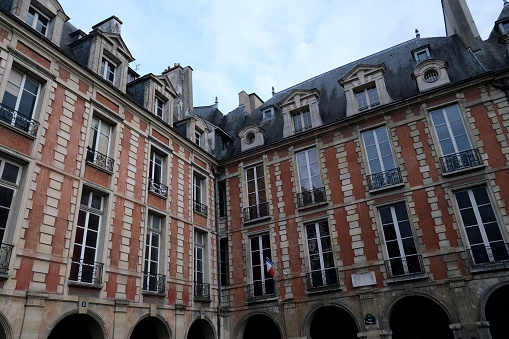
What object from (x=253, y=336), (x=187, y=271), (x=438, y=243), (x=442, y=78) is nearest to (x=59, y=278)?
(x=187, y=271)

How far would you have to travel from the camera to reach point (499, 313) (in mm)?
9797

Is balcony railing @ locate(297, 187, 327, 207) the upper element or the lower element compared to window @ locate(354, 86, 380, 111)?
lower

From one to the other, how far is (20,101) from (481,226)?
1141 centimetres

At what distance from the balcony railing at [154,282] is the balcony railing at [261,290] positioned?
10.3 feet

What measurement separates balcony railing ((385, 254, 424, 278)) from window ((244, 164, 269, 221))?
14.3 ft

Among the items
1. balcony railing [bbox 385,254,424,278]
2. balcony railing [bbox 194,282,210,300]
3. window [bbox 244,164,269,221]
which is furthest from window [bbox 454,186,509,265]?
balcony railing [bbox 194,282,210,300]

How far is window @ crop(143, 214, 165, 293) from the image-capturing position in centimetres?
987

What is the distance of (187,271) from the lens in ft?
36.9

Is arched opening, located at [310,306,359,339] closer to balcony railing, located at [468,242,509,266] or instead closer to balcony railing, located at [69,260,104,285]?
balcony railing, located at [468,242,509,266]

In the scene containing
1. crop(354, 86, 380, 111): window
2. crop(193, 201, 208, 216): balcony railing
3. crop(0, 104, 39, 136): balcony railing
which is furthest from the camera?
crop(193, 201, 208, 216): balcony railing

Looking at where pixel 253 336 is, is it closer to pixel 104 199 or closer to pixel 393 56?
pixel 104 199

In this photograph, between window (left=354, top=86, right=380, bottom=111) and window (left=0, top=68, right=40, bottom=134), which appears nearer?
window (left=0, top=68, right=40, bottom=134)

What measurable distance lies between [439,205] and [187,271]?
751cm

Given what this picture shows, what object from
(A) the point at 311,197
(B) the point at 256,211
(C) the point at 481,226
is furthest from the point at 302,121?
(C) the point at 481,226
